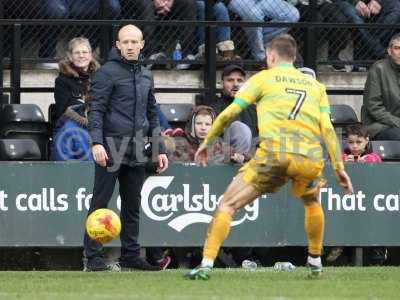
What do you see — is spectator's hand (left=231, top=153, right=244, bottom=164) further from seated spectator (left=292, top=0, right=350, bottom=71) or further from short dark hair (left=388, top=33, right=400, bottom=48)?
seated spectator (left=292, top=0, right=350, bottom=71)

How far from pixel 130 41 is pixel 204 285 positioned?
2737mm

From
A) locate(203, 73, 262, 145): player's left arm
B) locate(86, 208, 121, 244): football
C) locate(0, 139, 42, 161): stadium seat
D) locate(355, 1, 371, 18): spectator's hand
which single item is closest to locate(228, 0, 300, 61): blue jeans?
locate(355, 1, 371, 18): spectator's hand

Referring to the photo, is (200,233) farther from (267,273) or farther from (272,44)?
(272,44)

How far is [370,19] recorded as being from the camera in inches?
685

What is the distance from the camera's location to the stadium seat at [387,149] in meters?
15.7

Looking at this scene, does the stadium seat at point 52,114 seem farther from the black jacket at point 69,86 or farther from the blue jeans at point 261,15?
the blue jeans at point 261,15

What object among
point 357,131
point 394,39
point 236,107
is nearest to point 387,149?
point 357,131

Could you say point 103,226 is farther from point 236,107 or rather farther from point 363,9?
point 363,9

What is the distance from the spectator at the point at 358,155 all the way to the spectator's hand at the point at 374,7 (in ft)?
8.18

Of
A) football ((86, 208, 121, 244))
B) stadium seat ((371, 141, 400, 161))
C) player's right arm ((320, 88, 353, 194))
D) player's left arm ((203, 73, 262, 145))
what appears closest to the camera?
player's left arm ((203, 73, 262, 145))

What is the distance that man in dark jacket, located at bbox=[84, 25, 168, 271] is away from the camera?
12.5m

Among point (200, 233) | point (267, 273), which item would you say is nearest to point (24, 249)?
point (200, 233)

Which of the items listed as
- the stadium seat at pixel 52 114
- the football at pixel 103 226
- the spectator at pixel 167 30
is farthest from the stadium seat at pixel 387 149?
the football at pixel 103 226

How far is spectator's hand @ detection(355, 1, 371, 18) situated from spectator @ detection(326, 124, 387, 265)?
242 cm
